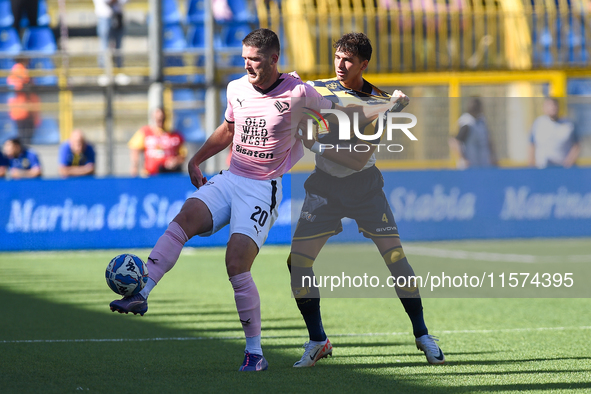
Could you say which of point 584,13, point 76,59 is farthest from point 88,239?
point 584,13

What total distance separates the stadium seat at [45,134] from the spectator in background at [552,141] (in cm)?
831

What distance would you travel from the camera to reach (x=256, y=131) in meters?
5.14

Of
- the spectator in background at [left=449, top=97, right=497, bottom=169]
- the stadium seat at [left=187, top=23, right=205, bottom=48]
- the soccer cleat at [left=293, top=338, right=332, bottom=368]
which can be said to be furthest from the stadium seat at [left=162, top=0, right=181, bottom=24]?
the soccer cleat at [left=293, top=338, right=332, bottom=368]

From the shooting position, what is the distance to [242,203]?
510cm

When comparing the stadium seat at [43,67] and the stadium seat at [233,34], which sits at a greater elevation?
the stadium seat at [233,34]

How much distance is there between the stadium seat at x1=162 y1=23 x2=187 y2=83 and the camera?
1731 centimetres

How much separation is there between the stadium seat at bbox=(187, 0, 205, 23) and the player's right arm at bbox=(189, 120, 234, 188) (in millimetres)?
12947

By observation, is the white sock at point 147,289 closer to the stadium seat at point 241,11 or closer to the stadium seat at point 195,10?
the stadium seat at point 241,11

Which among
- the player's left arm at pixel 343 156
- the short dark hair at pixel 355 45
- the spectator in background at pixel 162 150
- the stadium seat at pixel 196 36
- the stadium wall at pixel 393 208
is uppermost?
the stadium seat at pixel 196 36

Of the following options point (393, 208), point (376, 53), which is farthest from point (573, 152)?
point (376, 53)

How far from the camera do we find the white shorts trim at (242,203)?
16.6 feet

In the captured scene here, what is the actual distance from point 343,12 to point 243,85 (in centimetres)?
1160

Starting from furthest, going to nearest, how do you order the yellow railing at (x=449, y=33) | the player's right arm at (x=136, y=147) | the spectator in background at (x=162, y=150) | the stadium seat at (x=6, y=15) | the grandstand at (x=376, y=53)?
the stadium seat at (x=6, y=15)
the yellow railing at (x=449, y=33)
the grandstand at (x=376, y=53)
the player's right arm at (x=136, y=147)
the spectator in background at (x=162, y=150)

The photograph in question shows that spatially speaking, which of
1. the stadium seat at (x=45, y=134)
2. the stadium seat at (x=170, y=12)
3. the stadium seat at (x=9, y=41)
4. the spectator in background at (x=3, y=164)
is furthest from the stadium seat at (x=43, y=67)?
the spectator in background at (x=3, y=164)
